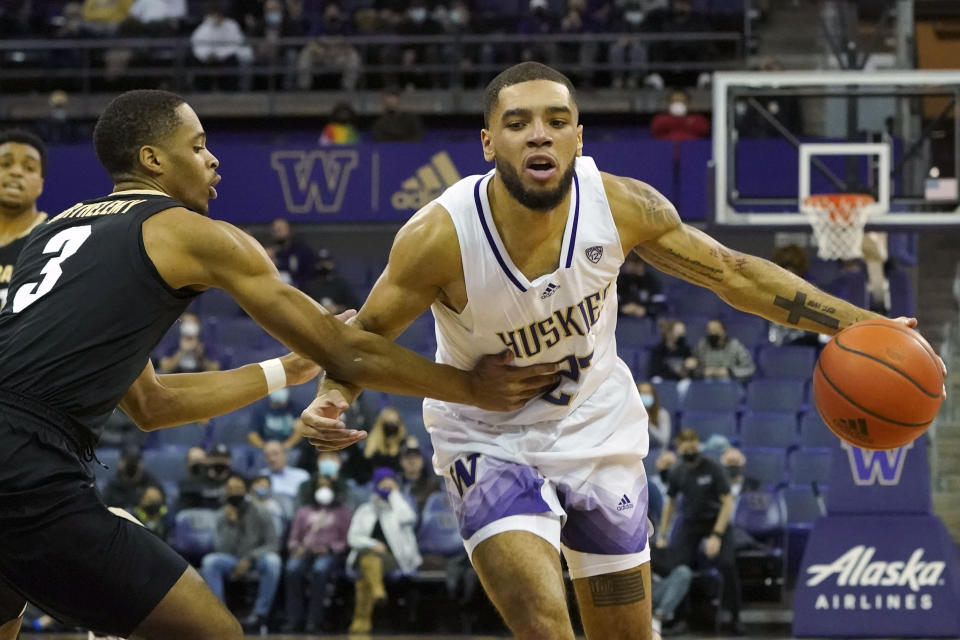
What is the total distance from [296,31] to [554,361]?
504 inches

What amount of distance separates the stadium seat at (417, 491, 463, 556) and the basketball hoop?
138 inches

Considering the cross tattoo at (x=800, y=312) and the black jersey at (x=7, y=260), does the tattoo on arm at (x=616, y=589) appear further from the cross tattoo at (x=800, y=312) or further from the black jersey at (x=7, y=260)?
the black jersey at (x=7, y=260)

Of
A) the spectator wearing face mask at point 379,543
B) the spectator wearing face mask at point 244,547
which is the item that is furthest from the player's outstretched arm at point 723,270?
the spectator wearing face mask at point 244,547

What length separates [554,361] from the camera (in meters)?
4.64

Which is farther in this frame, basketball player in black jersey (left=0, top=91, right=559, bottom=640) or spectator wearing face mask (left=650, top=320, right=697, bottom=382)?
spectator wearing face mask (left=650, top=320, right=697, bottom=382)

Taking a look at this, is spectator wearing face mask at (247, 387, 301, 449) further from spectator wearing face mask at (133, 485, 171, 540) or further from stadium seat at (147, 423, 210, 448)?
spectator wearing face mask at (133, 485, 171, 540)

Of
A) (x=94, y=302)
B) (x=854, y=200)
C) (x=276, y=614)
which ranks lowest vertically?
(x=276, y=614)

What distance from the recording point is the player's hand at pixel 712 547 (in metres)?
9.98

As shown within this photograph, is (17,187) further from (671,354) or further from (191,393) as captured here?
(671,354)

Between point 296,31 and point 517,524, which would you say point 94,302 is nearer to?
point 517,524

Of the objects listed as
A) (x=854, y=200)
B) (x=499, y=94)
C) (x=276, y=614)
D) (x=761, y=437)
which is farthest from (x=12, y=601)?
(x=761, y=437)

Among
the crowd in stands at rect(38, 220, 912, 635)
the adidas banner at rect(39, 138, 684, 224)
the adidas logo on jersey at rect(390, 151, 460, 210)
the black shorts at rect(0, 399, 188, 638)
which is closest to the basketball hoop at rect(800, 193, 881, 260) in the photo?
the crowd in stands at rect(38, 220, 912, 635)

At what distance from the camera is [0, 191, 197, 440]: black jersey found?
12.5ft

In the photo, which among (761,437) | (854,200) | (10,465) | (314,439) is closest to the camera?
(10,465)
